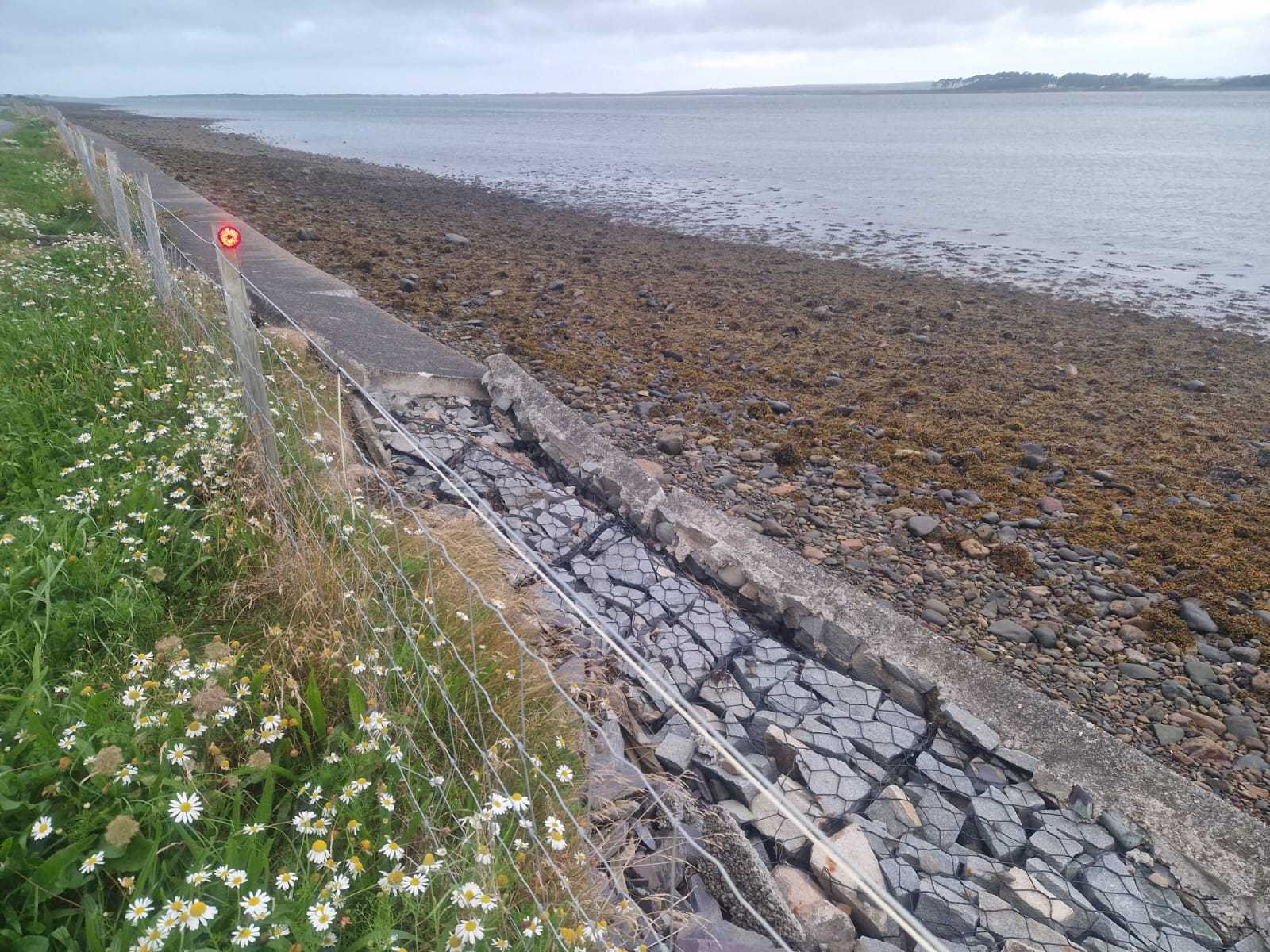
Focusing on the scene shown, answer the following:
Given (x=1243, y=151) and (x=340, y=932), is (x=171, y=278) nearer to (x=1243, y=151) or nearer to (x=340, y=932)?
(x=340, y=932)

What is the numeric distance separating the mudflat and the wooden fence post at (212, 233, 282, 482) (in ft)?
9.48

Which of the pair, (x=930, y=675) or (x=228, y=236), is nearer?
(x=228, y=236)

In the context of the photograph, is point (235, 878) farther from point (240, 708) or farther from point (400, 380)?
point (400, 380)

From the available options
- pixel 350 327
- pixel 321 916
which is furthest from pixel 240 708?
pixel 350 327

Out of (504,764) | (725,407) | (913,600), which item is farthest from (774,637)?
(725,407)

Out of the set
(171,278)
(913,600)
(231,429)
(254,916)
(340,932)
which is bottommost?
(913,600)

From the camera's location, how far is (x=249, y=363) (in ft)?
11.2

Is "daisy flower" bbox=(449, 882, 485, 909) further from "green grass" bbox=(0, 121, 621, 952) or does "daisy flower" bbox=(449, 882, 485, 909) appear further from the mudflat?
the mudflat

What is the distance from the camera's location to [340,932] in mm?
1779

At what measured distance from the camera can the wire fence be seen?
214 centimetres


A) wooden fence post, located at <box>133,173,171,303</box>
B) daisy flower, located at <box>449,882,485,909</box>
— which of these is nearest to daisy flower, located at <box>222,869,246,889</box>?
daisy flower, located at <box>449,882,485,909</box>

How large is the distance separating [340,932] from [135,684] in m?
1.04

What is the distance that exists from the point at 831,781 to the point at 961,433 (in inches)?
174

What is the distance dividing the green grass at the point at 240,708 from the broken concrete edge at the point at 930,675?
1.39m
